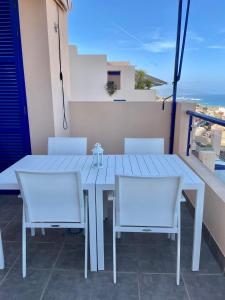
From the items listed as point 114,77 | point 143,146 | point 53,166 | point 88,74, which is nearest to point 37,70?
point 53,166

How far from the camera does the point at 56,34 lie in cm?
316

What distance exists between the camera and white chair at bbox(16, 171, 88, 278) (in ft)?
5.19

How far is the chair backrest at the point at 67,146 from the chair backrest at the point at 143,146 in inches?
19.0

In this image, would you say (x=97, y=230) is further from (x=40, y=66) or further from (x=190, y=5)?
(x=190, y=5)

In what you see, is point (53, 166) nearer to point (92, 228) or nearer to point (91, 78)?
point (92, 228)

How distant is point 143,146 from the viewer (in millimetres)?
2586

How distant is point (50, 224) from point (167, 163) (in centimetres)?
114

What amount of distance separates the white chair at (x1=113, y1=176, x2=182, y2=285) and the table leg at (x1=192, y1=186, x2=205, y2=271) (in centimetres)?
19

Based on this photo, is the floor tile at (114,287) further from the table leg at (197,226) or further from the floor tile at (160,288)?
the table leg at (197,226)

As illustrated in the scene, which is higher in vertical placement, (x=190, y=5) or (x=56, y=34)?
(x=190, y=5)

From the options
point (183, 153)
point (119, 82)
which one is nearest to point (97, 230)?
point (183, 153)

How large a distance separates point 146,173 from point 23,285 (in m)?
1.25

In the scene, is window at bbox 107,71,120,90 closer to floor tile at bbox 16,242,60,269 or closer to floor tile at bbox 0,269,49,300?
floor tile at bbox 16,242,60,269

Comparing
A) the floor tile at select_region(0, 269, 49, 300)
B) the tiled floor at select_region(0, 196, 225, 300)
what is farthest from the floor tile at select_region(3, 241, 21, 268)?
the floor tile at select_region(0, 269, 49, 300)
